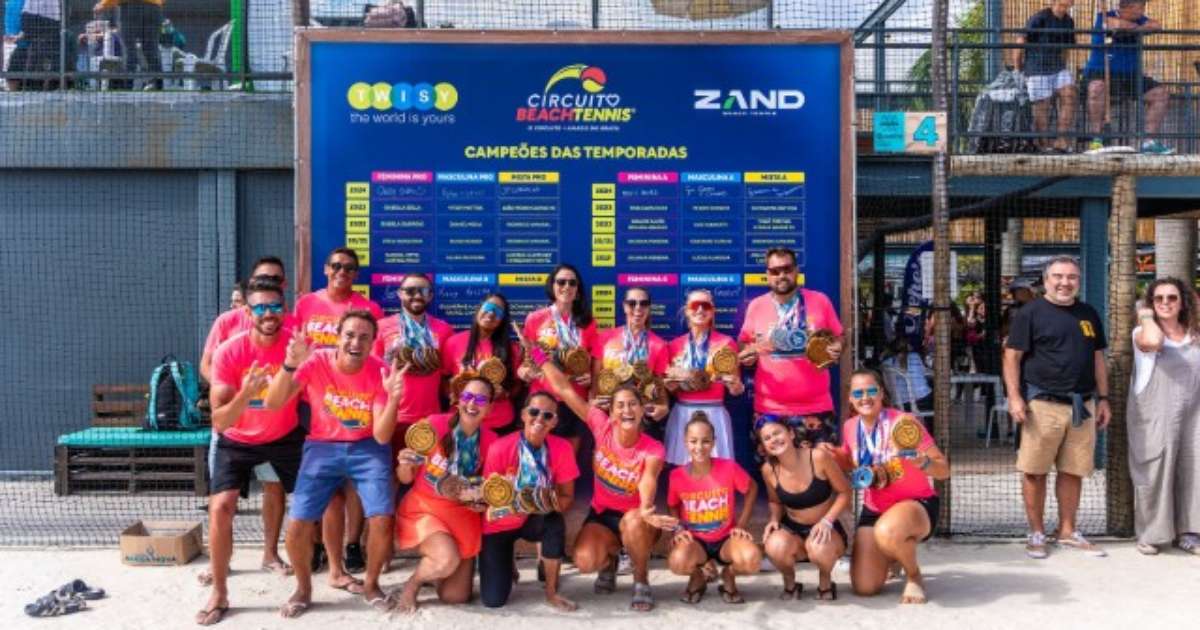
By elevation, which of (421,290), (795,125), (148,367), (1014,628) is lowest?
(1014,628)

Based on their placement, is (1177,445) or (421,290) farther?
(1177,445)

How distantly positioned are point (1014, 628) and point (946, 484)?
1.67m

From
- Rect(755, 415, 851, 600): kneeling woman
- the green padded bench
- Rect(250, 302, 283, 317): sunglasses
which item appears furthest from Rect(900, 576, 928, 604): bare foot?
the green padded bench

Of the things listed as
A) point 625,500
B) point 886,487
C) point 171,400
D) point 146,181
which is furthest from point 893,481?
point 146,181

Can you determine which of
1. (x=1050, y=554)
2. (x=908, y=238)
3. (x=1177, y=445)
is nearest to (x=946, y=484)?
(x=1050, y=554)

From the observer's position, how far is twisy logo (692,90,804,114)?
6.37 meters

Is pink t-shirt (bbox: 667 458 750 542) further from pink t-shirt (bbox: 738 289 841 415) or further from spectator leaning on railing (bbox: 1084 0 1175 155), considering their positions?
spectator leaning on railing (bbox: 1084 0 1175 155)

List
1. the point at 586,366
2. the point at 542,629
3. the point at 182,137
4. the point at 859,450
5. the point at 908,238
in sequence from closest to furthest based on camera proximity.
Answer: the point at 542,629, the point at 859,450, the point at 586,366, the point at 182,137, the point at 908,238

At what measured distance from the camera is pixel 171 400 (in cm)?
812

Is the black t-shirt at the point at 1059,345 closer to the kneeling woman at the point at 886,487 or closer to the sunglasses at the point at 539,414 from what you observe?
the kneeling woman at the point at 886,487

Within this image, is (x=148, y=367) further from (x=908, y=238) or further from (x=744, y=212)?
(x=908, y=238)

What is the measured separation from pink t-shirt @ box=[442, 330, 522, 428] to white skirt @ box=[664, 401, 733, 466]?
0.94 metres

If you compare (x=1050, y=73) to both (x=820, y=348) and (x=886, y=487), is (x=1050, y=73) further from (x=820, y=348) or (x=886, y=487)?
(x=886, y=487)

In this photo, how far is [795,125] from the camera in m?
6.38
